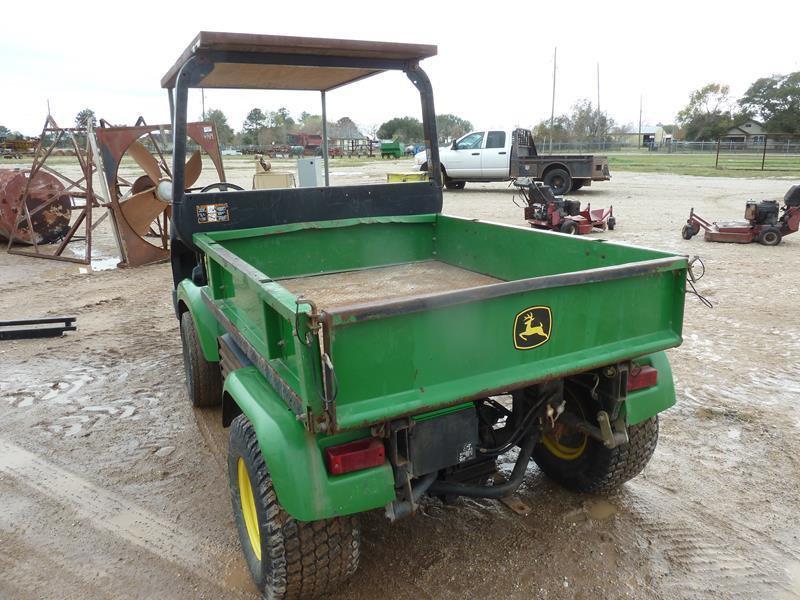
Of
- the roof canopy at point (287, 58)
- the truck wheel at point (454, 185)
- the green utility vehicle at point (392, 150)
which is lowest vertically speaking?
the truck wheel at point (454, 185)

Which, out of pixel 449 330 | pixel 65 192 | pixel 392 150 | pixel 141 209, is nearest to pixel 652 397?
pixel 449 330

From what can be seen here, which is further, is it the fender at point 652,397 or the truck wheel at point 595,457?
the truck wheel at point 595,457

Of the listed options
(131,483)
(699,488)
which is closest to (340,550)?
(131,483)

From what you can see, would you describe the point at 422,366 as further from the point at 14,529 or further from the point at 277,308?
the point at 14,529

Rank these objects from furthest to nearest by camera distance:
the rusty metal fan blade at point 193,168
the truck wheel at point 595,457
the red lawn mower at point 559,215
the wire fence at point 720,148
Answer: the wire fence at point 720,148 → the red lawn mower at point 559,215 → the rusty metal fan blade at point 193,168 → the truck wheel at point 595,457

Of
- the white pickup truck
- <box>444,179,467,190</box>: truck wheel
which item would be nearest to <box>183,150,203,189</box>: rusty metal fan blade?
the white pickup truck

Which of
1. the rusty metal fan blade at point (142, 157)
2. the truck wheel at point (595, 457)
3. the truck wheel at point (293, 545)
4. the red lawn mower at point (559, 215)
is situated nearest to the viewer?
the truck wheel at point (293, 545)

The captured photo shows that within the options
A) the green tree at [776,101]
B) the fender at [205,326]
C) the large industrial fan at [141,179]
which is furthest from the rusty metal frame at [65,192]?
the green tree at [776,101]

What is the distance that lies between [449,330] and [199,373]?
7.98 feet

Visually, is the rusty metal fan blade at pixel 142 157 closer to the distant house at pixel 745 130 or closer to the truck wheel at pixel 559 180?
the truck wheel at pixel 559 180

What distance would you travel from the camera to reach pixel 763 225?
29.2ft

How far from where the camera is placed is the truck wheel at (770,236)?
8.81 meters

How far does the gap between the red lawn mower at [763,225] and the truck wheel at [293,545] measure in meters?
8.52

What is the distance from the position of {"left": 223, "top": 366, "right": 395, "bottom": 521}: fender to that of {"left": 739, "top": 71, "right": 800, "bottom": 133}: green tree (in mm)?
57271
